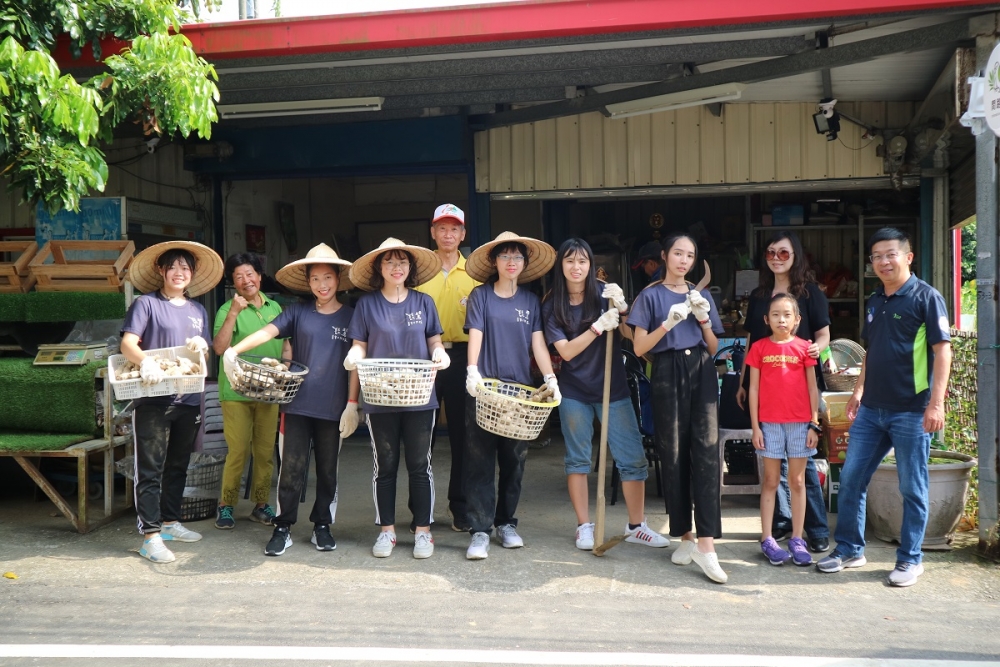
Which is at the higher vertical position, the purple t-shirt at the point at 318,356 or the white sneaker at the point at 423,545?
the purple t-shirt at the point at 318,356

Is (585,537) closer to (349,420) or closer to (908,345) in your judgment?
(349,420)

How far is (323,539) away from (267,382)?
3.72 feet

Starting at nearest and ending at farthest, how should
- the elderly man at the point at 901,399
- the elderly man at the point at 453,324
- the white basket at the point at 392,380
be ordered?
the elderly man at the point at 901,399 < the white basket at the point at 392,380 < the elderly man at the point at 453,324

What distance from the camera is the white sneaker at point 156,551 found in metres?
5.61

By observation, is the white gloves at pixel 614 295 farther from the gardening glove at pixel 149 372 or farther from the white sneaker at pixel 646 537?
the gardening glove at pixel 149 372

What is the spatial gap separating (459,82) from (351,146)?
215 cm

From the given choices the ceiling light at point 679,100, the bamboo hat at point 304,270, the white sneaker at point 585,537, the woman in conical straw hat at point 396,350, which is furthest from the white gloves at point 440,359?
the ceiling light at point 679,100

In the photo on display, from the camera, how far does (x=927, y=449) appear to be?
5168 mm

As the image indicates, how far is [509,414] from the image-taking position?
16.8 feet

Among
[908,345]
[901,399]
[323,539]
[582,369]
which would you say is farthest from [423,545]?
[908,345]

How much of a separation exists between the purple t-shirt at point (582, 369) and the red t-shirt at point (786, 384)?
2.80 feet

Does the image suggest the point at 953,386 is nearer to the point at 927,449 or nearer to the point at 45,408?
the point at 927,449

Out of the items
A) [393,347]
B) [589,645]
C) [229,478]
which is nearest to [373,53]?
[393,347]

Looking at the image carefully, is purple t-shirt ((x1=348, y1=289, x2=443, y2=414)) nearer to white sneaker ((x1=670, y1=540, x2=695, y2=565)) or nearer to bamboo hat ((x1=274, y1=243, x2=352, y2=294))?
bamboo hat ((x1=274, y1=243, x2=352, y2=294))
